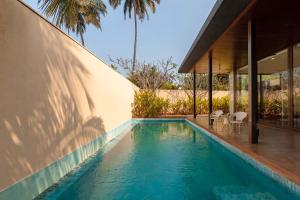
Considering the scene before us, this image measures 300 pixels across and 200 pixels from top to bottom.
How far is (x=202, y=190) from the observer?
14.1ft

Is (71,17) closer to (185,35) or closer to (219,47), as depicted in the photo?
(219,47)

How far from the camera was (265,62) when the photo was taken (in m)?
11.4

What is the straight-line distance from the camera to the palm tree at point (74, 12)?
71.9 ft

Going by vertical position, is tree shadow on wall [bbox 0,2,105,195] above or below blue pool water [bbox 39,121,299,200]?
above

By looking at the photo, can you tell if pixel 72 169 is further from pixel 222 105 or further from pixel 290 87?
pixel 222 105

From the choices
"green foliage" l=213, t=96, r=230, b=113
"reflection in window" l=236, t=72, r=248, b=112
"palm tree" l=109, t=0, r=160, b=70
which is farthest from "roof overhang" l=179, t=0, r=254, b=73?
"palm tree" l=109, t=0, r=160, b=70

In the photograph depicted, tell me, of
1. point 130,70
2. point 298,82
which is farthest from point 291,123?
point 130,70

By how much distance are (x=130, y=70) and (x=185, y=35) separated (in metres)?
33.5

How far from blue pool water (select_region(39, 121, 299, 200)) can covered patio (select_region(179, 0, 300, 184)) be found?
0.43m

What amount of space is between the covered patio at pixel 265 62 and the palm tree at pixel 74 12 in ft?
45.3

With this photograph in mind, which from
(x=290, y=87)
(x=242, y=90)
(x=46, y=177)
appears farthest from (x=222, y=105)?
(x=46, y=177)

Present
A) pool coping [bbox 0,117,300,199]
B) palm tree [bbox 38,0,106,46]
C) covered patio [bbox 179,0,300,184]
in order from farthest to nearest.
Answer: palm tree [bbox 38,0,106,46], covered patio [bbox 179,0,300,184], pool coping [bbox 0,117,300,199]

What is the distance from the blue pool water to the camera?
4.07 metres

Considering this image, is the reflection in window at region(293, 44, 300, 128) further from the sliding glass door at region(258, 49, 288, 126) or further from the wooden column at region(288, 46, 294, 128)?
the sliding glass door at region(258, 49, 288, 126)
